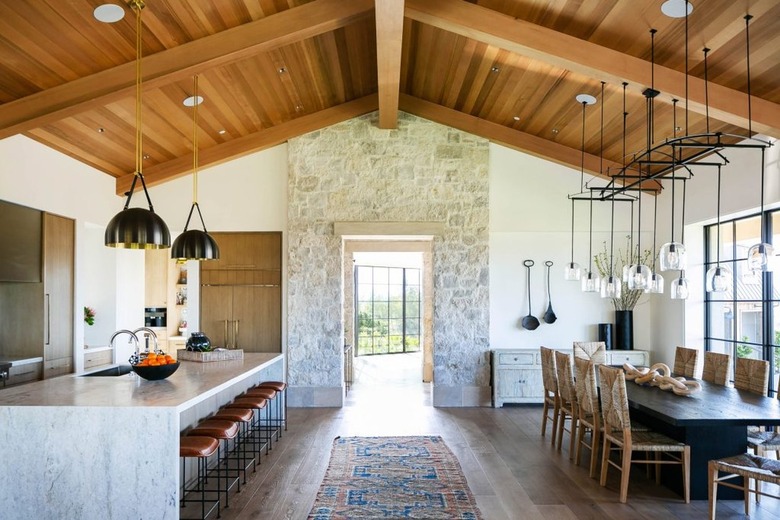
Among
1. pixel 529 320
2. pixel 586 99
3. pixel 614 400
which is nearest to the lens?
pixel 614 400

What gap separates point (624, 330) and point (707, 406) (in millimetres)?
3899

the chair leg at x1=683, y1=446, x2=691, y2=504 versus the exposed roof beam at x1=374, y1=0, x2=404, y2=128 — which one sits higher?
the exposed roof beam at x1=374, y1=0, x2=404, y2=128

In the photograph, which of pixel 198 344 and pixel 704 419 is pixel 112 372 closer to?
pixel 198 344

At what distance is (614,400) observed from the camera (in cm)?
452

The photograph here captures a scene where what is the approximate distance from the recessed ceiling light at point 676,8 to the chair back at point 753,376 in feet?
9.46

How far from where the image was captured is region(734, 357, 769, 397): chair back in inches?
195

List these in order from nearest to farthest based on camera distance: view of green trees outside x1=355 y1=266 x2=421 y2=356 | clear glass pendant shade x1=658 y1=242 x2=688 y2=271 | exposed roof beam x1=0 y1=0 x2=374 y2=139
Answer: clear glass pendant shade x1=658 y1=242 x2=688 y2=271 < exposed roof beam x1=0 y1=0 x2=374 y2=139 < view of green trees outside x1=355 y1=266 x2=421 y2=356

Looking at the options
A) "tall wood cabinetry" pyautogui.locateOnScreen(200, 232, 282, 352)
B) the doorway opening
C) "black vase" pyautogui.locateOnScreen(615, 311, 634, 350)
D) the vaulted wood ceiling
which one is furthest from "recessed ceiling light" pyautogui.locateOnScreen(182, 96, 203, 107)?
"black vase" pyautogui.locateOnScreen(615, 311, 634, 350)

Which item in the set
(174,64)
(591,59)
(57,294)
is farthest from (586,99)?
(57,294)

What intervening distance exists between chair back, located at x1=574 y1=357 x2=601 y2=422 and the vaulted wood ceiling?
240cm

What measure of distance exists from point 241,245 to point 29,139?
3128 millimetres

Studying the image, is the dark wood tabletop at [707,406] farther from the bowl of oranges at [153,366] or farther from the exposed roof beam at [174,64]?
the exposed roof beam at [174,64]

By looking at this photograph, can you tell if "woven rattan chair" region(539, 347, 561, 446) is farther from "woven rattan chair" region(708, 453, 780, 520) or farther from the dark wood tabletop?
"woven rattan chair" region(708, 453, 780, 520)

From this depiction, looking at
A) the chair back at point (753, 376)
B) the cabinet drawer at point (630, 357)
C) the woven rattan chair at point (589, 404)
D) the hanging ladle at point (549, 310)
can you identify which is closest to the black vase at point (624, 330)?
the cabinet drawer at point (630, 357)
